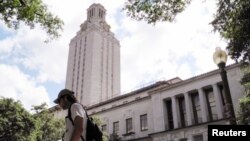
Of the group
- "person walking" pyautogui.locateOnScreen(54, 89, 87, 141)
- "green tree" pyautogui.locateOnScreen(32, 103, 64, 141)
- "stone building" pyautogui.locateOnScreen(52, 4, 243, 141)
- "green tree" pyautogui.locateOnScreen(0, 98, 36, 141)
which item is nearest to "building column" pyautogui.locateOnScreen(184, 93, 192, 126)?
"stone building" pyautogui.locateOnScreen(52, 4, 243, 141)

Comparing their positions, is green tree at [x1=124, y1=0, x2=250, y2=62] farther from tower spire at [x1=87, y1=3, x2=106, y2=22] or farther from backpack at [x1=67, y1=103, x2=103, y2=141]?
tower spire at [x1=87, y1=3, x2=106, y2=22]

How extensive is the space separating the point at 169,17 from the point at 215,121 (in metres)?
19.4

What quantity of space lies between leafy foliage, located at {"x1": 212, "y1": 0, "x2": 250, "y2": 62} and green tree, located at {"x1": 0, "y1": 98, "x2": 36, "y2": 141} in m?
20.6

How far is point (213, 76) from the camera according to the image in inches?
1206

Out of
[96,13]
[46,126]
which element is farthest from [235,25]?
[96,13]

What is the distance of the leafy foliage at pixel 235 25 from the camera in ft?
40.7

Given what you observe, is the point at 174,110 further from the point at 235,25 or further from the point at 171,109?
the point at 235,25

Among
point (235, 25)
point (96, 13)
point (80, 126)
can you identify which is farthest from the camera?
point (96, 13)

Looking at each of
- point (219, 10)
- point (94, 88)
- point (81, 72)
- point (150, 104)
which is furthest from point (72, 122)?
point (81, 72)

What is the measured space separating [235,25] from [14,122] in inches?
874

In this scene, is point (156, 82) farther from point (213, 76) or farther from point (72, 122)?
point (72, 122)

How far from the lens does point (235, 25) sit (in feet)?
42.7

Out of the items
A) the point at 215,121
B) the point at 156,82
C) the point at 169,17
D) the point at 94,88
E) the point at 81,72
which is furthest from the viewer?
the point at 81,72

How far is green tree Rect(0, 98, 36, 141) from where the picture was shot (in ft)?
89.9
